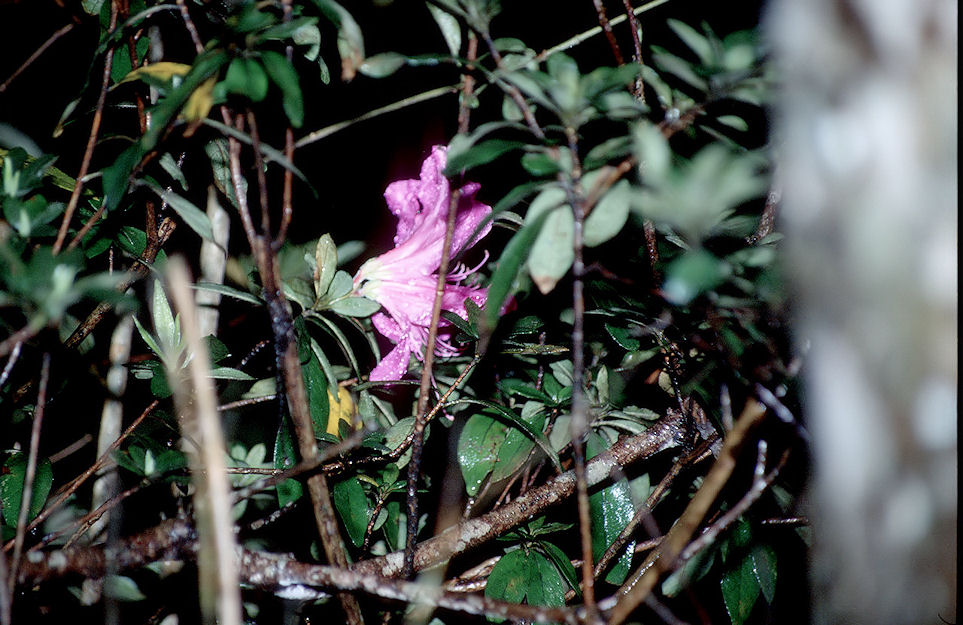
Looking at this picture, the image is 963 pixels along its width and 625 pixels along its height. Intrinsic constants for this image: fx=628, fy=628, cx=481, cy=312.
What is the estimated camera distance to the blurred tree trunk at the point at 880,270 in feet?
1.42

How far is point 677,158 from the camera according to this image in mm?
776

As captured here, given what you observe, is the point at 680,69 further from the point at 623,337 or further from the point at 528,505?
the point at 528,505

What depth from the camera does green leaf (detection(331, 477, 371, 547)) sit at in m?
0.99

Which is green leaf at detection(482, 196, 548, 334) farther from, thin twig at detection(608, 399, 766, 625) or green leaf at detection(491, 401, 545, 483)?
green leaf at detection(491, 401, 545, 483)

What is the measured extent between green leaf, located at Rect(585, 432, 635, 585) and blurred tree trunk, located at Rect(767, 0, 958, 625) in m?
0.62

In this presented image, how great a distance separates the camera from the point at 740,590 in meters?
1.11

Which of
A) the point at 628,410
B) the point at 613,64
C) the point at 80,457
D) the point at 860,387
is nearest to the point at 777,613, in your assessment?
the point at 628,410

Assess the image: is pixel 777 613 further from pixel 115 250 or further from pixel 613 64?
pixel 115 250

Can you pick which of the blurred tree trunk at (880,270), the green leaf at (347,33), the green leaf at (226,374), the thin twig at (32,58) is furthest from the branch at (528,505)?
the thin twig at (32,58)

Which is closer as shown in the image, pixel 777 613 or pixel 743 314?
pixel 743 314

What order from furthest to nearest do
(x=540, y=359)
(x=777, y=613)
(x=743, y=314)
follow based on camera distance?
(x=777, y=613) → (x=540, y=359) → (x=743, y=314)

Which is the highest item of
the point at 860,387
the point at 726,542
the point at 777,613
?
the point at 860,387

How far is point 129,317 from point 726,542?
44.3 inches

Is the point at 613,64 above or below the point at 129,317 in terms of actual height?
above
